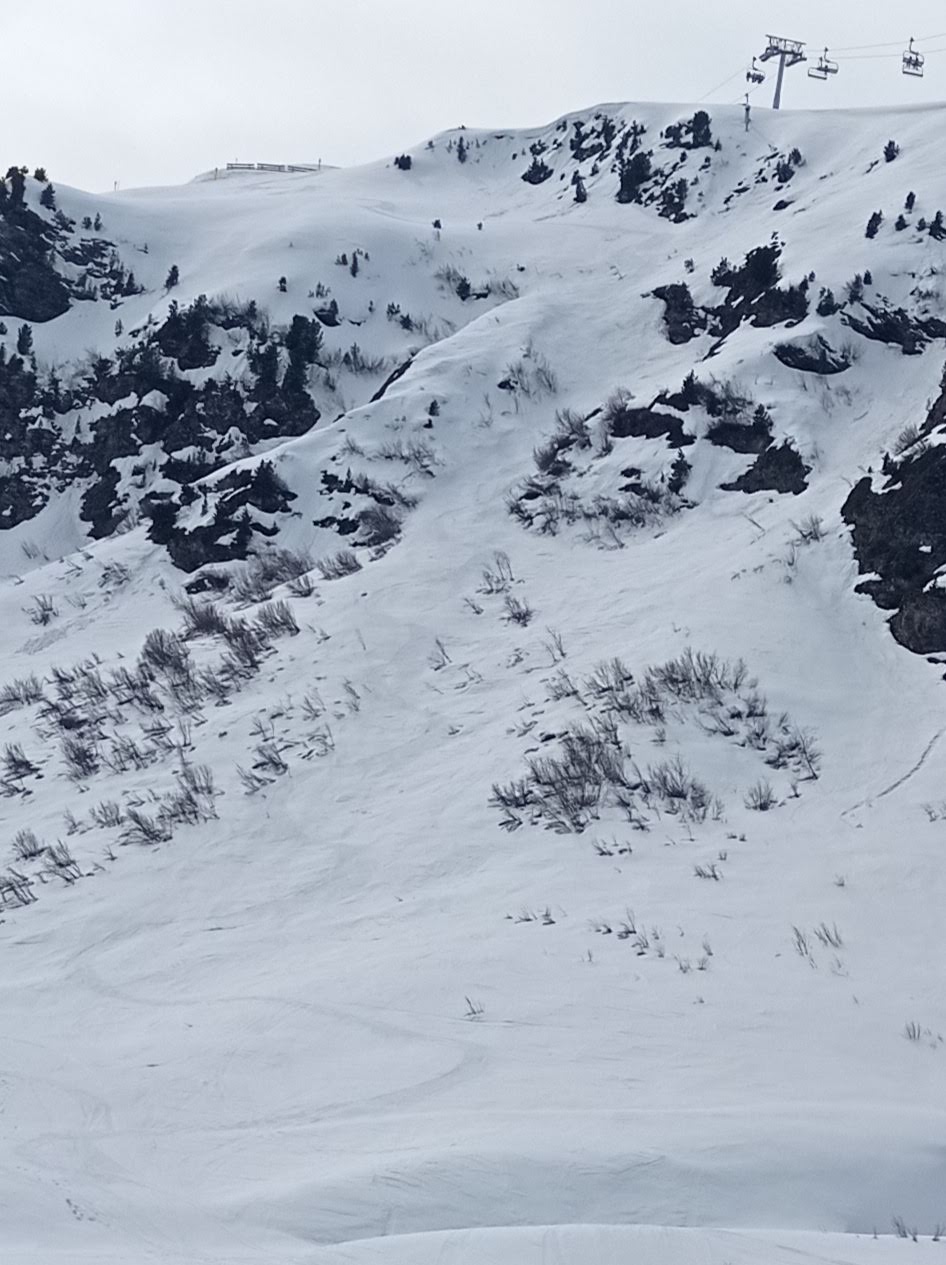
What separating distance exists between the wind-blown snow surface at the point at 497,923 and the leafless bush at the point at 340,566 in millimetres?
480

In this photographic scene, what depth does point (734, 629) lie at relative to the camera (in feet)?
45.1

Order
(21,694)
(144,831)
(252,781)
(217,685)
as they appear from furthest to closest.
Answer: (21,694)
(217,685)
(252,781)
(144,831)

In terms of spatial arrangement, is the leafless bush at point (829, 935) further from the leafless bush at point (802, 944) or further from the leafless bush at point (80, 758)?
the leafless bush at point (80, 758)

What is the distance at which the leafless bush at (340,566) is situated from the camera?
19047mm

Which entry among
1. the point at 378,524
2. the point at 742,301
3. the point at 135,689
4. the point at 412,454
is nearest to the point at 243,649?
the point at 135,689

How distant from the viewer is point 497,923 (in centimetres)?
932

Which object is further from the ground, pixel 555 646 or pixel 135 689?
pixel 135 689

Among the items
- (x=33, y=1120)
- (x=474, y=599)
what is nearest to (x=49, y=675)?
(x=474, y=599)

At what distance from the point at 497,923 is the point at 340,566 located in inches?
422

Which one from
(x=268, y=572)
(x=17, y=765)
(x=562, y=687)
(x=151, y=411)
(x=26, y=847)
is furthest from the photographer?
(x=151, y=411)

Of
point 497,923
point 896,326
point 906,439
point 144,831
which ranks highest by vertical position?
point 896,326

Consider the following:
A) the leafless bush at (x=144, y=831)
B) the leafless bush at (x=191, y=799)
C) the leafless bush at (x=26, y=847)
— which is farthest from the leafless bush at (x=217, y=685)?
the leafless bush at (x=26, y=847)

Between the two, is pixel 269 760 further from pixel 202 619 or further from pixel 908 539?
pixel 908 539

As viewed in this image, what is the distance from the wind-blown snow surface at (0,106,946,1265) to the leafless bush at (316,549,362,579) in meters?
0.48
